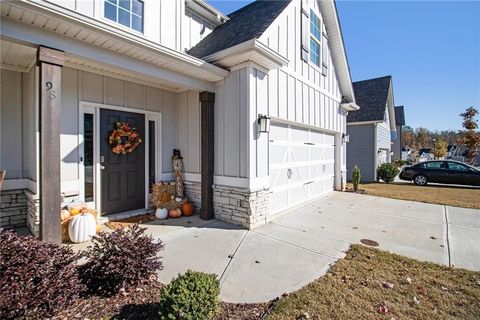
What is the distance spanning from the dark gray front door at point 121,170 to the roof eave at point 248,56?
2.38m

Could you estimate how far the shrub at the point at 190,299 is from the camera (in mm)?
2076

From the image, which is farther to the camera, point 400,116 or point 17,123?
point 400,116

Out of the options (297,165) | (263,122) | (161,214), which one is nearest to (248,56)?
(263,122)

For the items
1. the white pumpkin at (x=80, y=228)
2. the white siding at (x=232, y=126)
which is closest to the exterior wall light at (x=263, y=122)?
the white siding at (x=232, y=126)

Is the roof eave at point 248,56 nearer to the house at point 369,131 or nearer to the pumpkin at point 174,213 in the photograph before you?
the pumpkin at point 174,213

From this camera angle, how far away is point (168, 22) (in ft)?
19.7

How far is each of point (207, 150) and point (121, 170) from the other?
2.04 m

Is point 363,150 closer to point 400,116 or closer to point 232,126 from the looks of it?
point 232,126

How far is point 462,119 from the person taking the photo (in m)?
18.4

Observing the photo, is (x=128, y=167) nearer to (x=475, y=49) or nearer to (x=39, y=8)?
(x=39, y=8)

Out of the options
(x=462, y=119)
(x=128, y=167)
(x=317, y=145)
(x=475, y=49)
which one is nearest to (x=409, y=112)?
(x=462, y=119)

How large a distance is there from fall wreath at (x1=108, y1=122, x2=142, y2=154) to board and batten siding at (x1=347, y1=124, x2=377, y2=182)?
12.7 metres

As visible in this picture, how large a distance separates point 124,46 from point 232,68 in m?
2.24

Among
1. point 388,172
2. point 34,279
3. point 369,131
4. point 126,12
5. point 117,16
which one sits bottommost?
point 34,279
